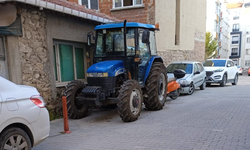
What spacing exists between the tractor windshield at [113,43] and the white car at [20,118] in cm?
331

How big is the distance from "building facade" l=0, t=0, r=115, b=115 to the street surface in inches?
60.0

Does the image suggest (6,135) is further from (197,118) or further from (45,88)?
(197,118)

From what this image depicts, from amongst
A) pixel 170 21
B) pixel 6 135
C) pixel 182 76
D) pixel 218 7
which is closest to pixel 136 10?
pixel 170 21

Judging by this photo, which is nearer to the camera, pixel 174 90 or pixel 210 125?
pixel 210 125

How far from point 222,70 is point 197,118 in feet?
26.7

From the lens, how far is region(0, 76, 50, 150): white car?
301cm

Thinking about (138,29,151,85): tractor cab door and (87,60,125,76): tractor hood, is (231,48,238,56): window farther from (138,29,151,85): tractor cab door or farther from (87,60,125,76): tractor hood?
(87,60,125,76): tractor hood

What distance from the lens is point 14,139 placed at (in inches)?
124

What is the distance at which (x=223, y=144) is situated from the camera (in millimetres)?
3971

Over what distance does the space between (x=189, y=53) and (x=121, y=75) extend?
1325 cm

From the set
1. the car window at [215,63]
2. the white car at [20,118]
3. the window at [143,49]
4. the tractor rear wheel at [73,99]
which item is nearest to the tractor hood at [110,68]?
the tractor rear wheel at [73,99]

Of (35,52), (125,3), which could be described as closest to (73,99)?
(35,52)

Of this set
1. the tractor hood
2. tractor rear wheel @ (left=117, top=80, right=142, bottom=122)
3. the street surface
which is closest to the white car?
the street surface

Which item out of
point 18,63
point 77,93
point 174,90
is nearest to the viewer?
point 18,63
